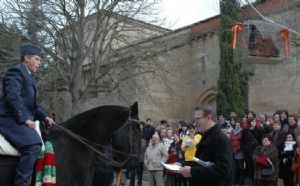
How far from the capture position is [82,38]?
62.6ft

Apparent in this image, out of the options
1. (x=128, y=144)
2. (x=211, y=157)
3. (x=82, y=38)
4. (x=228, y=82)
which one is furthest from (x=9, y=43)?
(x=211, y=157)

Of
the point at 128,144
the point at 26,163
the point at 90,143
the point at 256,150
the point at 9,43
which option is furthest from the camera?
the point at 9,43

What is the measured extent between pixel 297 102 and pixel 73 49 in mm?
11056

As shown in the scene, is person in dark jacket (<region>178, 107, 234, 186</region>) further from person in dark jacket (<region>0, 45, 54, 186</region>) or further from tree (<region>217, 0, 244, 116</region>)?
tree (<region>217, 0, 244, 116</region>)

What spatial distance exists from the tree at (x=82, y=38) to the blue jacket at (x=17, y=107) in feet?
44.9

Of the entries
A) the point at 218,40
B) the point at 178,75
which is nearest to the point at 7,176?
the point at 218,40

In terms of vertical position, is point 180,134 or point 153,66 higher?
point 153,66

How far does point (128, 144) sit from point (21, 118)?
2.07 metres

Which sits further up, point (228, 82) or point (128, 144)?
point (228, 82)

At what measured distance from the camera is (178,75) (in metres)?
29.0

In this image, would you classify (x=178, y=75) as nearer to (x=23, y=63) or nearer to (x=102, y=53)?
(x=102, y=53)

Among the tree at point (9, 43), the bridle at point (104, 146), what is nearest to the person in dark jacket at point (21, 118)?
the bridle at point (104, 146)

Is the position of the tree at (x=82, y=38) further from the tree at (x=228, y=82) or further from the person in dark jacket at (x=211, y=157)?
the person in dark jacket at (x=211, y=157)

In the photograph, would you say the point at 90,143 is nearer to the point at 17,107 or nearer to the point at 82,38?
the point at 17,107
